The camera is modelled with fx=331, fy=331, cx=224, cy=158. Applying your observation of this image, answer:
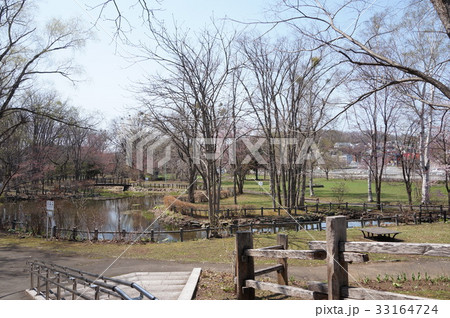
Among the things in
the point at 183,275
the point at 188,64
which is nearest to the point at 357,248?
the point at 183,275

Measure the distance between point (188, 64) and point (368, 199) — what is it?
17.2m

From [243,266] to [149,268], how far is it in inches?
180

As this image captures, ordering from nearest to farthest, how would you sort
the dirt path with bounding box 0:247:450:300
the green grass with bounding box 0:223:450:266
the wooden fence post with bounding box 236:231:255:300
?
1. the wooden fence post with bounding box 236:231:255:300
2. the dirt path with bounding box 0:247:450:300
3. the green grass with bounding box 0:223:450:266

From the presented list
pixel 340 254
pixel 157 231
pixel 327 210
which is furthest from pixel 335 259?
pixel 327 210

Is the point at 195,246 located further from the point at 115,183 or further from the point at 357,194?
the point at 357,194

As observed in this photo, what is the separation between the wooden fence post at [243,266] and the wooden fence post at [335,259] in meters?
1.44

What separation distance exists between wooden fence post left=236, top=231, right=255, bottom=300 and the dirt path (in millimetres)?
2547

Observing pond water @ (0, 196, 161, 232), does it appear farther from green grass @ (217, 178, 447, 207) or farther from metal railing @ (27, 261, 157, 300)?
metal railing @ (27, 261, 157, 300)

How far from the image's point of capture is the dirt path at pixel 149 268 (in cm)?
729

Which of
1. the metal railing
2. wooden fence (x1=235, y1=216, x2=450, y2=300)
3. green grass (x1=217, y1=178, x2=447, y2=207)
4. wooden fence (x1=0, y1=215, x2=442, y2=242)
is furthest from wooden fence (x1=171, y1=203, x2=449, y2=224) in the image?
wooden fence (x1=235, y1=216, x2=450, y2=300)

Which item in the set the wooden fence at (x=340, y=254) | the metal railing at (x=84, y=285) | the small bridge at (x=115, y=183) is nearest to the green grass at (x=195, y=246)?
the metal railing at (x=84, y=285)

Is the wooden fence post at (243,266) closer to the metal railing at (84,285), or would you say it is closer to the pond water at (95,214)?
the metal railing at (84,285)

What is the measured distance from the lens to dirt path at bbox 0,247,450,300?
729 centimetres

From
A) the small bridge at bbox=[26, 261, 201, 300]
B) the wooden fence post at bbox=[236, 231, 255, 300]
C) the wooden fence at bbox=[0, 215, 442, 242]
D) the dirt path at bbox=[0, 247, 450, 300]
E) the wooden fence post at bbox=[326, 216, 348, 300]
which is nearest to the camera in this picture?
the wooden fence post at bbox=[326, 216, 348, 300]
